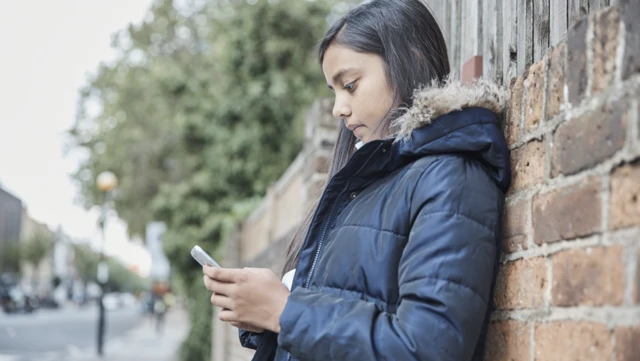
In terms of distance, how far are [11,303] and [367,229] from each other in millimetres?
38952

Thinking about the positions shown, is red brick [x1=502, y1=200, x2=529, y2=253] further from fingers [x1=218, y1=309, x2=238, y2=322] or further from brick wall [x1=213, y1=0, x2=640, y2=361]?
fingers [x1=218, y1=309, x2=238, y2=322]

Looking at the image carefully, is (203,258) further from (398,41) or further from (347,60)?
(398,41)

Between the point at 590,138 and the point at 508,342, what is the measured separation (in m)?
0.56

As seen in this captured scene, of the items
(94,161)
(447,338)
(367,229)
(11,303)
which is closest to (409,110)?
(367,229)

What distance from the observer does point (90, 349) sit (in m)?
18.0

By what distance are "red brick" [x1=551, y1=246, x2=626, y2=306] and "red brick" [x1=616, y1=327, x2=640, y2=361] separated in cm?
5

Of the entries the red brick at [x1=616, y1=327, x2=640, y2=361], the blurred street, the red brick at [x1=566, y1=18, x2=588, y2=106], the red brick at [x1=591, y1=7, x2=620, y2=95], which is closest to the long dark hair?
the red brick at [x1=566, y1=18, x2=588, y2=106]

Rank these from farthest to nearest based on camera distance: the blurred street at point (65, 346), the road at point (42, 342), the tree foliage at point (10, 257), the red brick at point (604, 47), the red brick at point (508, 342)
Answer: the tree foliage at point (10, 257) → the blurred street at point (65, 346) → the road at point (42, 342) → the red brick at point (508, 342) → the red brick at point (604, 47)

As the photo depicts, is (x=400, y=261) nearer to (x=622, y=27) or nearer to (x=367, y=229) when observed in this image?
(x=367, y=229)

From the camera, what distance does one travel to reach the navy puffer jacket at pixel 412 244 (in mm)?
1312

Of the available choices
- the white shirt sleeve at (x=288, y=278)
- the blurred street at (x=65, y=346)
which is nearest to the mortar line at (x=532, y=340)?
the white shirt sleeve at (x=288, y=278)

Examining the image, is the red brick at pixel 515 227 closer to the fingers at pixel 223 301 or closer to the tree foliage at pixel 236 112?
the fingers at pixel 223 301

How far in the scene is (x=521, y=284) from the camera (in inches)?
59.7

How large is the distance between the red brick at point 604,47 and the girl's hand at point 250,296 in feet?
2.52
